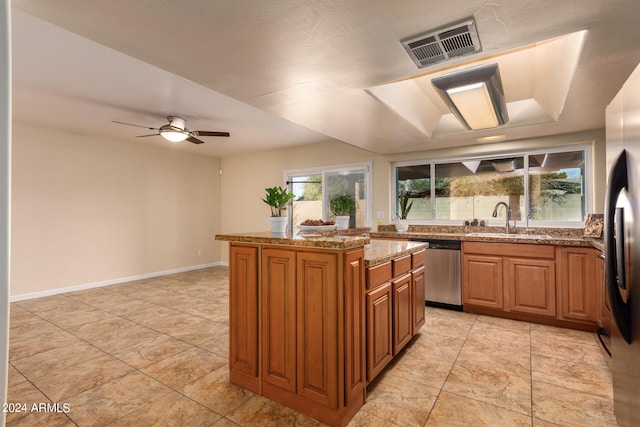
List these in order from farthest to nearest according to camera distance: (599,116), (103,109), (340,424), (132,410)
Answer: (103,109) → (599,116) → (132,410) → (340,424)

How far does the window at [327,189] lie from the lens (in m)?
5.39

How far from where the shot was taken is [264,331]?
2111mm

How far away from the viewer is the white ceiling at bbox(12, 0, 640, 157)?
1.55 metres

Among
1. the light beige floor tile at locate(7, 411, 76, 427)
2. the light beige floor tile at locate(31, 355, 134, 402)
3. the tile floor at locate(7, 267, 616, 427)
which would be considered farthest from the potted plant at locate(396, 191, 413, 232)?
the light beige floor tile at locate(7, 411, 76, 427)

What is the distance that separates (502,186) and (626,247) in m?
3.22

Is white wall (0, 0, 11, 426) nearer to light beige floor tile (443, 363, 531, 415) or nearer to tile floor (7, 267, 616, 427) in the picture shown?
tile floor (7, 267, 616, 427)

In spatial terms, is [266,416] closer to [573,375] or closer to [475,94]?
[573,375]

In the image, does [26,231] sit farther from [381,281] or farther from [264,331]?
[381,281]

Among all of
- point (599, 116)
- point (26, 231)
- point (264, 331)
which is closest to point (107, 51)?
point (264, 331)

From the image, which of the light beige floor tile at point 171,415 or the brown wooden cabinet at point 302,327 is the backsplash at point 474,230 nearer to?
the brown wooden cabinet at point 302,327

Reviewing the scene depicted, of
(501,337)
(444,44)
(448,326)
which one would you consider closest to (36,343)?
(448,326)

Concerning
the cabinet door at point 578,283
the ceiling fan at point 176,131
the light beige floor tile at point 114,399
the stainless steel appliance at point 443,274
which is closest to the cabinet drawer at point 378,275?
the light beige floor tile at point 114,399

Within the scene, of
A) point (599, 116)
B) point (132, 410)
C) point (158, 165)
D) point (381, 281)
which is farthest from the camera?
point (158, 165)

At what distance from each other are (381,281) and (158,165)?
18.7 feet
